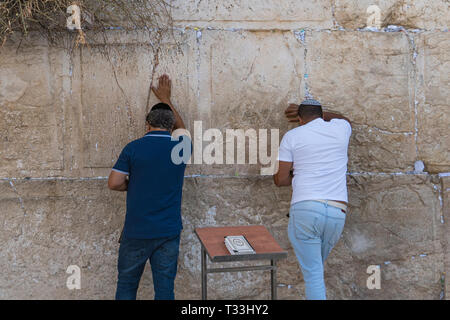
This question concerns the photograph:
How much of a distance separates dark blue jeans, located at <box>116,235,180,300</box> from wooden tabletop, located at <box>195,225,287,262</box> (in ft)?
0.85

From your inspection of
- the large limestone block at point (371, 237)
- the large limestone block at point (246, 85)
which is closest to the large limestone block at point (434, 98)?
the large limestone block at point (371, 237)

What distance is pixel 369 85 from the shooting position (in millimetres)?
3699

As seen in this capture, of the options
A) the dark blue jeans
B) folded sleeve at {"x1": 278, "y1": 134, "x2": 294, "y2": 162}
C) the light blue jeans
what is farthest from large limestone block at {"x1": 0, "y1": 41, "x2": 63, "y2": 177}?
the light blue jeans

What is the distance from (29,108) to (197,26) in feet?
5.16

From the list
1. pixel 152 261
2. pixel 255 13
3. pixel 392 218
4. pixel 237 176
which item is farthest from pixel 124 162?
pixel 392 218

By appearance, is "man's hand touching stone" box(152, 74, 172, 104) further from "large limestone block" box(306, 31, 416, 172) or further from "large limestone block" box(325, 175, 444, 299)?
"large limestone block" box(325, 175, 444, 299)

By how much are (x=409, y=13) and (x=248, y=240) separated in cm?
248

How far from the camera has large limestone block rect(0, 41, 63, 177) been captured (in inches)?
140

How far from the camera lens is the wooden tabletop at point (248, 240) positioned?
2.63 meters

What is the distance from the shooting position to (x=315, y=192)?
2885 mm

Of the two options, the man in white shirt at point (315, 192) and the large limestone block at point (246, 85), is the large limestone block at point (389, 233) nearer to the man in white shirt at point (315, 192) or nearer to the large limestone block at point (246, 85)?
the man in white shirt at point (315, 192)

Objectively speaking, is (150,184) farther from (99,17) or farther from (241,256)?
(99,17)
